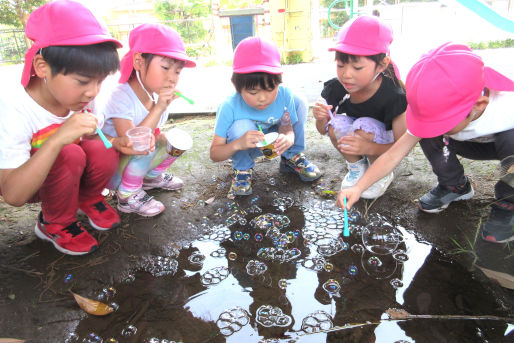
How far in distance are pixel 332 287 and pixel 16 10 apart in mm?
15276

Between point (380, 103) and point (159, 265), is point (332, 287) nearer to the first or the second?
point (159, 265)

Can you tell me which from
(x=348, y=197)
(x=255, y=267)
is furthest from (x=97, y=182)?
(x=348, y=197)

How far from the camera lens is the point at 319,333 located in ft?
4.64

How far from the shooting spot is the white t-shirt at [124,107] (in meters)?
2.23

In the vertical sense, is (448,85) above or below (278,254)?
above

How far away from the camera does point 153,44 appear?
2.15 metres

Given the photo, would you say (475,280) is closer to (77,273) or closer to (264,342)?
(264,342)

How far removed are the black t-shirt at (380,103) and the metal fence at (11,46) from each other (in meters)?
15.5

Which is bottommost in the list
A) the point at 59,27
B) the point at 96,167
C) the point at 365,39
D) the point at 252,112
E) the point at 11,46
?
the point at 11,46

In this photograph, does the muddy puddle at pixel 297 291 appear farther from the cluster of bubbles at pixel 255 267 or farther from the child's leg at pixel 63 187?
the child's leg at pixel 63 187

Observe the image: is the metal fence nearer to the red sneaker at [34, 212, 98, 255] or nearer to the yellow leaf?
the red sneaker at [34, 212, 98, 255]

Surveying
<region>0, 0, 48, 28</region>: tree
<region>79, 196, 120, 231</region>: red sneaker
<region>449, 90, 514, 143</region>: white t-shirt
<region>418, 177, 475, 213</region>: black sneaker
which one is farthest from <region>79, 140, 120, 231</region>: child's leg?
<region>0, 0, 48, 28</region>: tree

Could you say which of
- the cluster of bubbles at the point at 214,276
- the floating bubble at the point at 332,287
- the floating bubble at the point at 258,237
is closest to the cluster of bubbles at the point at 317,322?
the floating bubble at the point at 332,287

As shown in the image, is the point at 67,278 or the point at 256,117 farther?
the point at 256,117
